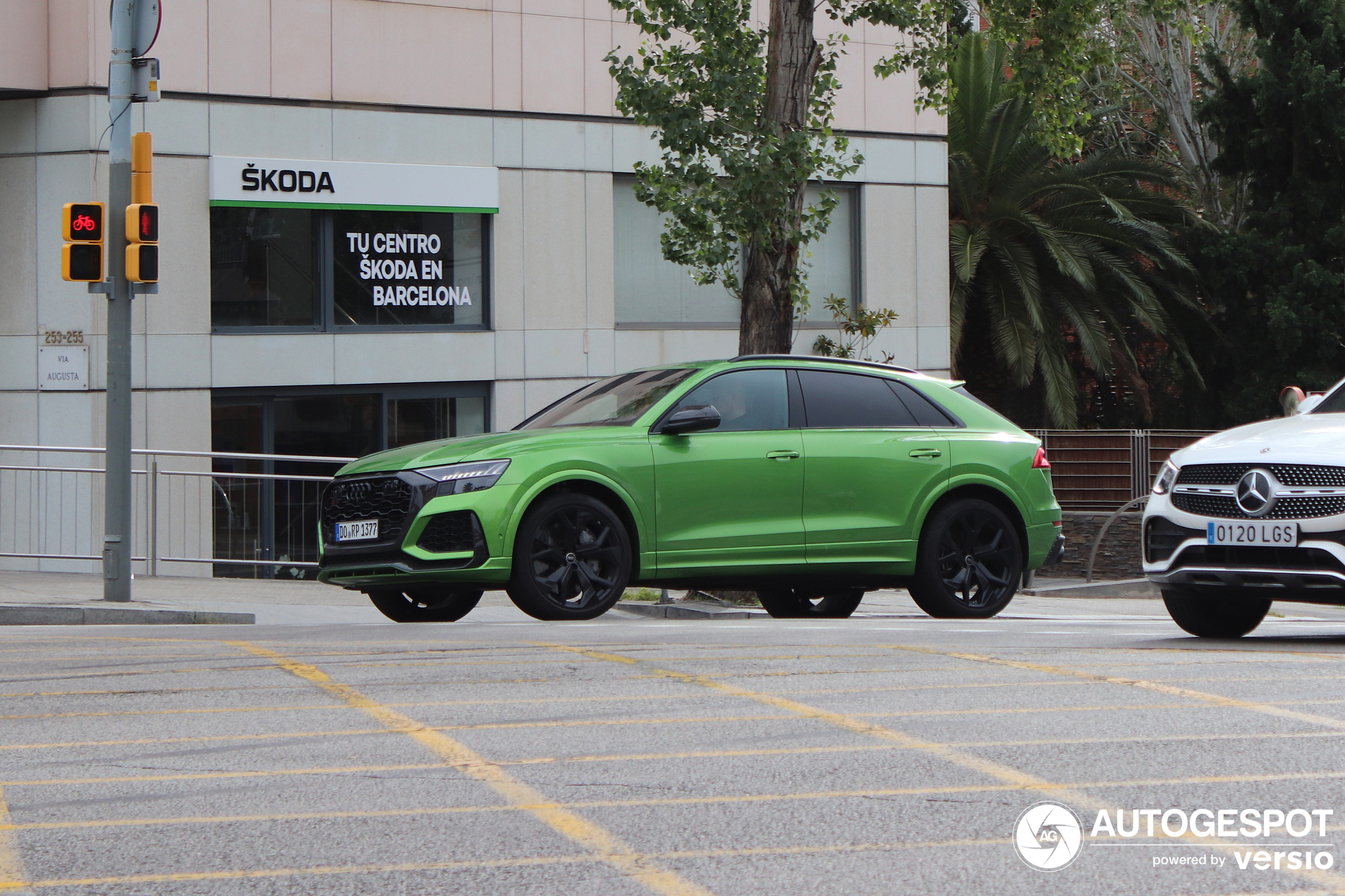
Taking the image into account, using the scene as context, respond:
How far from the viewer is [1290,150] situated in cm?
2781

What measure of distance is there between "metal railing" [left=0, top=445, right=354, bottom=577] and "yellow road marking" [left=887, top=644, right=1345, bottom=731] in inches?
356

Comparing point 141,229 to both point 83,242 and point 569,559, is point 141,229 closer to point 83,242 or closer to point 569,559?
point 83,242

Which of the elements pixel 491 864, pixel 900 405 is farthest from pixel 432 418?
pixel 491 864

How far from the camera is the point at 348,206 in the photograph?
18594 millimetres

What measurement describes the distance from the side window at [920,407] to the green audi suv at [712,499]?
0.01 meters

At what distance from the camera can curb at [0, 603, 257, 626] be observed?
11.2m

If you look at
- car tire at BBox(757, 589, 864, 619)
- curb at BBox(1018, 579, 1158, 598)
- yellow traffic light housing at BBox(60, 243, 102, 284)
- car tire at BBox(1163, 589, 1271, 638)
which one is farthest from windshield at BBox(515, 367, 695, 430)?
curb at BBox(1018, 579, 1158, 598)

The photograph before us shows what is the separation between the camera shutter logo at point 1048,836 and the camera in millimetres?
4000

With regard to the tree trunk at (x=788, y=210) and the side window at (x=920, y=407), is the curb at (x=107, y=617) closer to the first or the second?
the side window at (x=920, y=407)

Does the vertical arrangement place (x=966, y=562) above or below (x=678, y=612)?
above

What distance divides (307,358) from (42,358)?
273cm

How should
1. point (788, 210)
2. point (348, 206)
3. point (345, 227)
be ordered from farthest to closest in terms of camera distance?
point (345, 227), point (348, 206), point (788, 210)

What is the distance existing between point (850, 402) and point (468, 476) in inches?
101

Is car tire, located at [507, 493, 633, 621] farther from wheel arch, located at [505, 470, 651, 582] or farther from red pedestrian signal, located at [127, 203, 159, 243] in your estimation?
red pedestrian signal, located at [127, 203, 159, 243]
